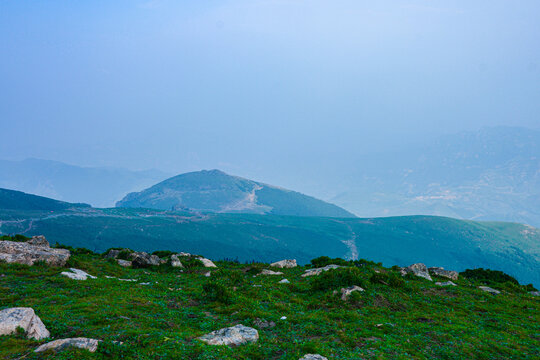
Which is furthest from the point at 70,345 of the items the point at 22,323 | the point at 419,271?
the point at 419,271

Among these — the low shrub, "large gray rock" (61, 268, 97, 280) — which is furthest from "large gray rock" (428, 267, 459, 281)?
"large gray rock" (61, 268, 97, 280)

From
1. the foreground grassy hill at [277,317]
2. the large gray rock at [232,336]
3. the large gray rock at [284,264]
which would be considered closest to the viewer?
the foreground grassy hill at [277,317]

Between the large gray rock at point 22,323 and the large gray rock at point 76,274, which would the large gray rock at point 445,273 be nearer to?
the large gray rock at point 76,274

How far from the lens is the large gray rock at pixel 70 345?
1252cm

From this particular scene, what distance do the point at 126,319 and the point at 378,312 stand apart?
1634 cm

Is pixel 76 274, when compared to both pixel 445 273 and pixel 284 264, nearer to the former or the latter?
pixel 284 264

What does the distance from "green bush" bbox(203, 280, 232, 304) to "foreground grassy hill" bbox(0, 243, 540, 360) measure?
73 mm

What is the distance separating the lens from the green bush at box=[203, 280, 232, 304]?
22.8 metres

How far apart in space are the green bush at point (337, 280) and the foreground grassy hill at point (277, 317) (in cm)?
8

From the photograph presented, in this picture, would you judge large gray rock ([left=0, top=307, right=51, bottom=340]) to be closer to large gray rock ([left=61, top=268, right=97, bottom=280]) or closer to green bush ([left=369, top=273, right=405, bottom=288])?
large gray rock ([left=61, top=268, right=97, bottom=280])

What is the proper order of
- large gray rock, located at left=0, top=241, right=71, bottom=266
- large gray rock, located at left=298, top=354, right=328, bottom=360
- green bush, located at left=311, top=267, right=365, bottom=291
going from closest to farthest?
large gray rock, located at left=298, top=354, right=328, bottom=360 → green bush, located at left=311, top=267, right=365, bottom=291 → large gray rock, located at left=0, top=241, right=71, bottom=266

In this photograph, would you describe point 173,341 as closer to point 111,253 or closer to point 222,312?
point 222,312

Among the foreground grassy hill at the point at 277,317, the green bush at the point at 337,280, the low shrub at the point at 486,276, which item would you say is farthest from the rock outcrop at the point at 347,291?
the low shrub at the point at 486,276

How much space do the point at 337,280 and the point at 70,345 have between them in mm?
20276
